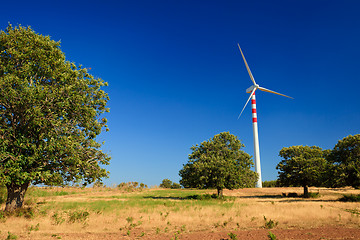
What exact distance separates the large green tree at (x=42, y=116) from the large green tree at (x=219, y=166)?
2420cm

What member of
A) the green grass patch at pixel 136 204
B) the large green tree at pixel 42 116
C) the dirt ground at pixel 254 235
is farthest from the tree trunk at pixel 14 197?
the dirt ground at pixel 254 235

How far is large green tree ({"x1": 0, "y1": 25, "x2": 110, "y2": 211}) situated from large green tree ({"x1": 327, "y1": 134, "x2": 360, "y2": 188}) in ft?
124

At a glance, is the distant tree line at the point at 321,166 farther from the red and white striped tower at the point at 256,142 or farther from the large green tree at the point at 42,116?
the large green tree at the point at 42,116

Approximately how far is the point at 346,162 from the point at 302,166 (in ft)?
36.4

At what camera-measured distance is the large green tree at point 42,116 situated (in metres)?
18.6

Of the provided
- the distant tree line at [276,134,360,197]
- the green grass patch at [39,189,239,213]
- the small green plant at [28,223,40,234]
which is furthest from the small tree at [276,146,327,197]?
the small green plant at [28,223,40,234]

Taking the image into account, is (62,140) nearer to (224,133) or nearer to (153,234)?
(153,234)

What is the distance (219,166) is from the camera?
44.0 metres

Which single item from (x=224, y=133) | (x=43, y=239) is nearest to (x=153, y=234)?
(x=43, y=239)

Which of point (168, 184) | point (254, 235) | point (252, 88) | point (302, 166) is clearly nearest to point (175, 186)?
point (168, 184)

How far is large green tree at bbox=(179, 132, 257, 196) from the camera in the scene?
143ft

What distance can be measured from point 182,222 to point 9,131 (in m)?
15.9

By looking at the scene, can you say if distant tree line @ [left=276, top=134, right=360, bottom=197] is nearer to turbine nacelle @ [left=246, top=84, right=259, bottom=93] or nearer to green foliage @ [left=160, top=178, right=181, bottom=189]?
turbine nacelle @ [left=246, top=84, right=259, bottom=93]

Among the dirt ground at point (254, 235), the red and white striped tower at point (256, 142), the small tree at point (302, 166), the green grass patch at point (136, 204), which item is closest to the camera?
the dirt ground at point (254, 235)
